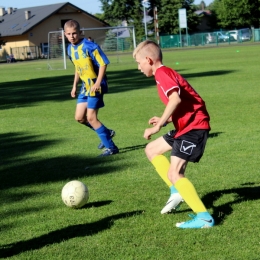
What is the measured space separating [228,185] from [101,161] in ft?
7.71

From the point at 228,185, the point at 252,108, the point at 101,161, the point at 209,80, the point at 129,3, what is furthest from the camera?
the point at 129,3

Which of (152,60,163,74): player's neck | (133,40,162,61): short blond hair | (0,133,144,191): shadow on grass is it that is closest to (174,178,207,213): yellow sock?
(152,60,163,74): player's neck

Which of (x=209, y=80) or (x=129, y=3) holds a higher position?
(x=129, y=3)

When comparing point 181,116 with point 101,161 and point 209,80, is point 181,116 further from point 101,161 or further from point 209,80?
point 209,80

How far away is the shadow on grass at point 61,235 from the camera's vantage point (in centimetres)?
464

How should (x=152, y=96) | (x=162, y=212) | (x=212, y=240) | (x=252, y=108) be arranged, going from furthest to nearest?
(x=152, y=96)
(x=252, y=108)
(x=162, y=212)
(x=212, y=240)

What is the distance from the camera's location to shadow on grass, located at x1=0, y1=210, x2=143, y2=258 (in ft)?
15.2

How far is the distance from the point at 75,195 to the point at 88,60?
3.46m

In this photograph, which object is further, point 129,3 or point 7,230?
point 129,3

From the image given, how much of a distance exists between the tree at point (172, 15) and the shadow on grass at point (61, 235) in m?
79.9

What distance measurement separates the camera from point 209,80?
2028cm

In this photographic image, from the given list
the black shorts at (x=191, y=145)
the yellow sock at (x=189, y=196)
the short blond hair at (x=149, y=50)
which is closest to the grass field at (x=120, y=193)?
the yellow sock at (x=189, y=196)

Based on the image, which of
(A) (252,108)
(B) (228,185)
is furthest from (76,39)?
(A) (252,108)

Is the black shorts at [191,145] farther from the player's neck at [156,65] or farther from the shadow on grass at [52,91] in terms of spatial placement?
the shadow on grass at [52,91]
